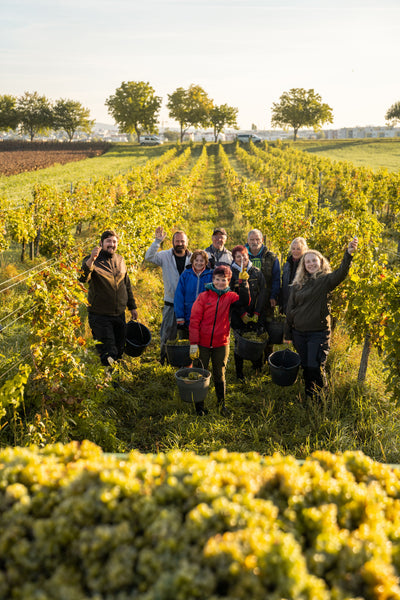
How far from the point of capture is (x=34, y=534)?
60.6 inches

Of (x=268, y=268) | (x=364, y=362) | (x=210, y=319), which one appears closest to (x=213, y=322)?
(x=210, y=319)

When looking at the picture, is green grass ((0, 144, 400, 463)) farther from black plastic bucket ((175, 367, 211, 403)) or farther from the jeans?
the jeans

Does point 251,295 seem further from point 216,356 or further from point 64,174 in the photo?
point 64,174

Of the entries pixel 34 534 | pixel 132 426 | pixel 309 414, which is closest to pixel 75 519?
pixel 34 534

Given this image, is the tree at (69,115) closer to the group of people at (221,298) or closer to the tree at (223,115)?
the tree at (223,115)

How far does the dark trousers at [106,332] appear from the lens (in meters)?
4.95

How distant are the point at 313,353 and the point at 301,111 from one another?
68604 mm

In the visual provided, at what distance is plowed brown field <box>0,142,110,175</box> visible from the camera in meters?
33.2

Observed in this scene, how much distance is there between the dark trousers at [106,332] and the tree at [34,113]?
71.3 m

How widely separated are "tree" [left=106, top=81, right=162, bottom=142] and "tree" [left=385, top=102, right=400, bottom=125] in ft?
138

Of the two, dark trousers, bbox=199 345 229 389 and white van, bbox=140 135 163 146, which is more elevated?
white van, bbox=140 135 163 146

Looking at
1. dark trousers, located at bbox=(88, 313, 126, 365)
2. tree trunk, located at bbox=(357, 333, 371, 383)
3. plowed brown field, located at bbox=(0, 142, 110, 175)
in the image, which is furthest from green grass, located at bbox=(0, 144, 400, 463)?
plowed brown field, located at bbox=(0, 142, 110, 175)

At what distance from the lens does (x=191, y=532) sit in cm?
150

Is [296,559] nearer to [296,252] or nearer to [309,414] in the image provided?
[309,414]
